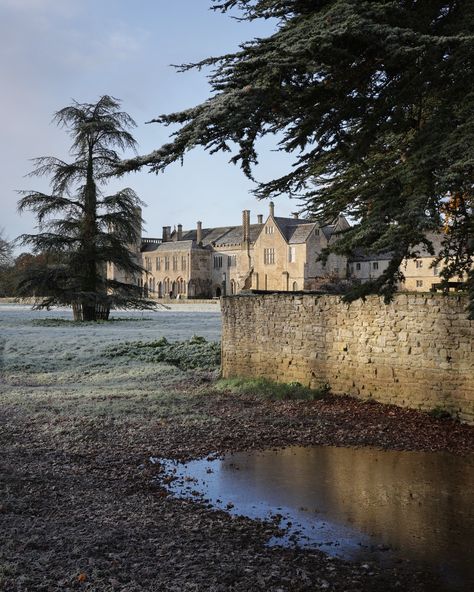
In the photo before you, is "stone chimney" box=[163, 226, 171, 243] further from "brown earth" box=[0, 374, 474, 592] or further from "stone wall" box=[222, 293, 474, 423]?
"brown earth" box=[0, 374, 474, 592]

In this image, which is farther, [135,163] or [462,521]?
[135,163]

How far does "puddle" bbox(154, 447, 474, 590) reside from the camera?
17.2 ft

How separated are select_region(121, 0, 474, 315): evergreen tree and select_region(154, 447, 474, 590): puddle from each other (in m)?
2.42

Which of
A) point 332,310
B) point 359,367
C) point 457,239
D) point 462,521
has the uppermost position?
point 457,239

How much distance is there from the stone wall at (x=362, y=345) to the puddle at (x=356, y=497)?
228 cm

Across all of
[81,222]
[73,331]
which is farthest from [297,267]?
[73,331]

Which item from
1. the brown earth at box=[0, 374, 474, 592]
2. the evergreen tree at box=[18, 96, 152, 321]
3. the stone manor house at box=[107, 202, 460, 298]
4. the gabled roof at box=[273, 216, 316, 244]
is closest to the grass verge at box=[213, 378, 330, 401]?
the brown earth at box=[0, 374, 474, 592]

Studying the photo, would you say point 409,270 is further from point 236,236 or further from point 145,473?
point 145,473

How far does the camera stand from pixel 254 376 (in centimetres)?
1436

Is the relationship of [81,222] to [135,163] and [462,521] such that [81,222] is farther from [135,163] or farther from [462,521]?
[462,521]

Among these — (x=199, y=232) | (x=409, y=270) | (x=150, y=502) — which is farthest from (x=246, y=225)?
(x=150, y=502)

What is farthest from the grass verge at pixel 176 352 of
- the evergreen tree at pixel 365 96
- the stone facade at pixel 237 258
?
the stone facade at pixel 237 258

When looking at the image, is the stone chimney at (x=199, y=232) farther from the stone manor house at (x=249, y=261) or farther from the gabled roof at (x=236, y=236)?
the gabled roof at (x=236, y=236)

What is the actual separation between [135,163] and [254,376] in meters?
7.42
